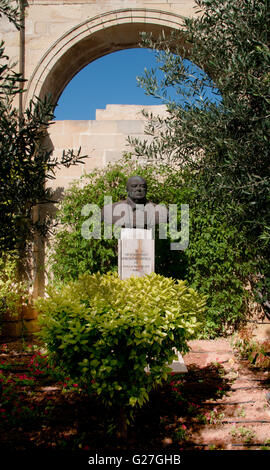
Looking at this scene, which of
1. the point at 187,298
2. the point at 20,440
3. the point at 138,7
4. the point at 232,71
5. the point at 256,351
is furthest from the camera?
the point at 138,7

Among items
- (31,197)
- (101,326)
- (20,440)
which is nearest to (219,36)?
(31,197)

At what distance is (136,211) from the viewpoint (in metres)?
5.20

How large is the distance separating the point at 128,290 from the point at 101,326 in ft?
1.83

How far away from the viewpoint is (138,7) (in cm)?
757

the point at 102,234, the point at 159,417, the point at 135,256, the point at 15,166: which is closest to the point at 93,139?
the point at 102,234

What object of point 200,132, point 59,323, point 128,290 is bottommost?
point 59,323

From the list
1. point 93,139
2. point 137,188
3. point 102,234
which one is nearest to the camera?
point 137,188

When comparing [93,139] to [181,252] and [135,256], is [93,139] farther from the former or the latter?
[135,256]

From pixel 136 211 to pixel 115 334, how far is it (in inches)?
95.9

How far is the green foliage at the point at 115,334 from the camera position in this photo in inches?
123

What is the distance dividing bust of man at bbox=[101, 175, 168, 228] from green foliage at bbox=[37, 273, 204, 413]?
5.85ft

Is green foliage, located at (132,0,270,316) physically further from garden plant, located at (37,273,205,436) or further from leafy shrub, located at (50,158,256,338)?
A: leafy shrub, located at (50,158,256,338)

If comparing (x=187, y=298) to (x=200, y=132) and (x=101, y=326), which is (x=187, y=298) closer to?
(x=101, y=326)

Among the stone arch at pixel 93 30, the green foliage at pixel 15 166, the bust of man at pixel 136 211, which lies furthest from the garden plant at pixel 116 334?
the stone arch at pixel 93 30
